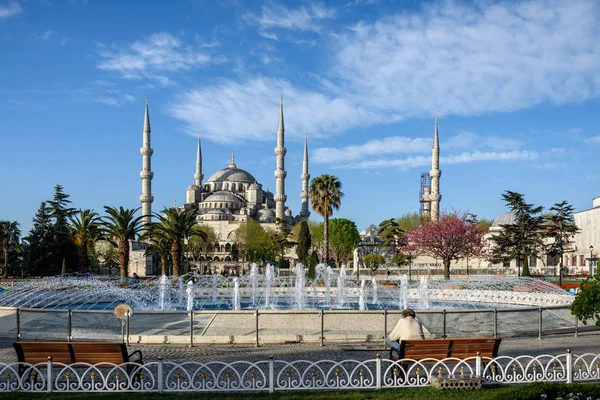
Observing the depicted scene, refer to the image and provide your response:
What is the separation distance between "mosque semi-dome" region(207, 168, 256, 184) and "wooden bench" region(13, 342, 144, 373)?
97765 mm

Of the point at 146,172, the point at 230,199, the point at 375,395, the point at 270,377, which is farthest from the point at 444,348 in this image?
the point at 230,199

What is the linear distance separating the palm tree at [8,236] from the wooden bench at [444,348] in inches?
1807

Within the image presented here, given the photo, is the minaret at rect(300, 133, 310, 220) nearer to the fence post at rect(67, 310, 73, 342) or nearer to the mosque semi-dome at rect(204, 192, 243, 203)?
the mosque semi-dome at rect(204, 192, 243, 203)

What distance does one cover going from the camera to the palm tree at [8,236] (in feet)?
160

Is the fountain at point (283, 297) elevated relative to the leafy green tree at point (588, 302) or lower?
lower

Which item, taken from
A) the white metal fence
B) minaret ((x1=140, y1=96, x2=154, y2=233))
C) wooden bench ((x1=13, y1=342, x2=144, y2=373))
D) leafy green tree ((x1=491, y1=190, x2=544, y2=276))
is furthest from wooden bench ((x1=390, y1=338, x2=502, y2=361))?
minaret ((x1=140, y1=96, x2=154, y2=233))

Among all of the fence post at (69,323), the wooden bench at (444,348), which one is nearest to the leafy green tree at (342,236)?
the fence post at (69,323)

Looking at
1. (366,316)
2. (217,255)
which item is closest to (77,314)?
(366,316)

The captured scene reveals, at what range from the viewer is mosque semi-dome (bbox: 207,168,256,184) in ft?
345

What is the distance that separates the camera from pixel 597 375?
767 cm

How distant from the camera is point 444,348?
7.74 m

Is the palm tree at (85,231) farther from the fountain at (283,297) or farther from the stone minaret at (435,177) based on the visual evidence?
the stone minaret at (435,177)

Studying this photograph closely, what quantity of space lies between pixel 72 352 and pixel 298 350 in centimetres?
435

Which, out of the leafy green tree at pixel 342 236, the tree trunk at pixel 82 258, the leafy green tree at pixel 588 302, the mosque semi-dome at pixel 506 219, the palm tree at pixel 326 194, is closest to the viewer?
the leafy green tree at pixel 588 302
